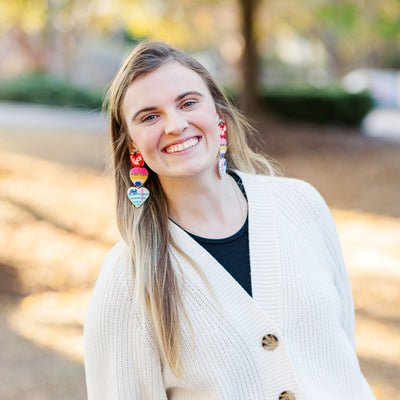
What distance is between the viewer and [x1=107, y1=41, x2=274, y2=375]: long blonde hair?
5.74 feet

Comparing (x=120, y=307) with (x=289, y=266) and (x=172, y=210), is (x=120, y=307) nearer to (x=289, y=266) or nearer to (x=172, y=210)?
(x=172, y=210)

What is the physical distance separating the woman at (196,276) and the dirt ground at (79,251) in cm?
73

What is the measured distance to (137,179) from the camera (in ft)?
6.59

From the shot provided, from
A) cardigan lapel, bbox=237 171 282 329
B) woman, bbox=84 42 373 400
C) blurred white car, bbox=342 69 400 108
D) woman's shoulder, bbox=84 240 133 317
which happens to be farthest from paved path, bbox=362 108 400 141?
woman's shoulder, bbox=84 240 133 317

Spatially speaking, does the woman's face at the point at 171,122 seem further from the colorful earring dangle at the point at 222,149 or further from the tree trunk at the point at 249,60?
the tree trunk at the point at 249,60

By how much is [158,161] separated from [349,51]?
33.9 m

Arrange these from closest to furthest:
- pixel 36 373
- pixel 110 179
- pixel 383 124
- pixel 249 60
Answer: pixel 36 373 → pixel 110 179 → pixel 249 60 → pixel 383 124

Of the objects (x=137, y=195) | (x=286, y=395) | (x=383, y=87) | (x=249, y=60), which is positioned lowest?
(x=286, y=395)

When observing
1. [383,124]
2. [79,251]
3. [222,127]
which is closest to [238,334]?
[222,127]

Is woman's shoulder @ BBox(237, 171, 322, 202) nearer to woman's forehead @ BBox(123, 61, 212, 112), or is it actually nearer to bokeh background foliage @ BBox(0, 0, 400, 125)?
woman's forehead @ BBox(123, 61, 212, 112)

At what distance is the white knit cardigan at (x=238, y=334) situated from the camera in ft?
5.81

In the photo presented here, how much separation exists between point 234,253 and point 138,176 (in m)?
0.43

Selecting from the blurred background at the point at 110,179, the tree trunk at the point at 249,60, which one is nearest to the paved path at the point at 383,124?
the blurred background at the point at 110,179

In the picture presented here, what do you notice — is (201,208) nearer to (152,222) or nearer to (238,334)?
(152,222)
